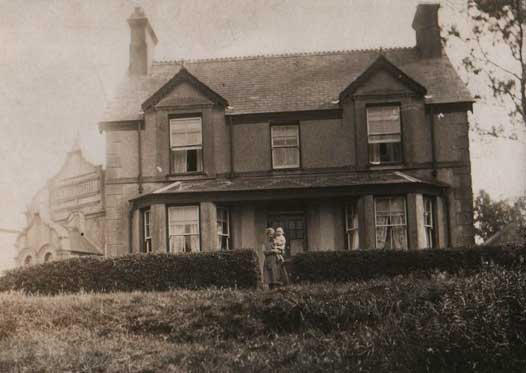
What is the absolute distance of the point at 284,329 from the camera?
11.8m

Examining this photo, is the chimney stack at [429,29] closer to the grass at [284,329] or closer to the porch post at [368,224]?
the porch post at [368,224]

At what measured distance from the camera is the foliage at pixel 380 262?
1600 cm

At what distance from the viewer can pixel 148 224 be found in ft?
69.7

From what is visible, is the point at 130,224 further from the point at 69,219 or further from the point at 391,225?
the point at 69,219

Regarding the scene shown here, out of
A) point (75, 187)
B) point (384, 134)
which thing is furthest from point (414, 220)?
point (75, 187)

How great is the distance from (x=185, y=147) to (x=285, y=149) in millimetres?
3385

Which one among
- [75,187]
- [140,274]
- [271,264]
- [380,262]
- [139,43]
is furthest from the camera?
[75,187]

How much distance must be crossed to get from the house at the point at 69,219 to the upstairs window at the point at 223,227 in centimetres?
926

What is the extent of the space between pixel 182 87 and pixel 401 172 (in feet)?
25.9

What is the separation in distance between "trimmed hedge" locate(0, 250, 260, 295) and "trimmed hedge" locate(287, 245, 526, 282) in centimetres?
141

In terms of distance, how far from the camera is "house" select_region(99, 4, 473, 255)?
66.6 feet

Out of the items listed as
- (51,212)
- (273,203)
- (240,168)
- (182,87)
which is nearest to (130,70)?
(182,87)

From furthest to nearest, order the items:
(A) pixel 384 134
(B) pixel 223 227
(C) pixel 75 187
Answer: (C) pixel 75 187
(A) pixel 384 134
(B) pixel 223 227

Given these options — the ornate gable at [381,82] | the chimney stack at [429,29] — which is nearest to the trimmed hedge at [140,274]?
the ornate gable at [381,82]
